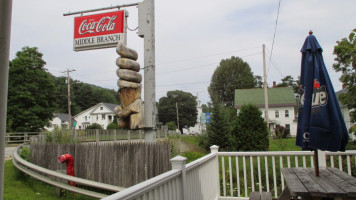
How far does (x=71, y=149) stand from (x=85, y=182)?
3.50 ft

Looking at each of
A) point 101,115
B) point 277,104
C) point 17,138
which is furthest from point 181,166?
point 101,115

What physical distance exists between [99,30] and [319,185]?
511 centimetres

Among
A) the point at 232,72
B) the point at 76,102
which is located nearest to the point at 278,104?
the point at 232,72

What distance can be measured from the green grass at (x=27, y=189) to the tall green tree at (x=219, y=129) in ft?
Result: 26.5

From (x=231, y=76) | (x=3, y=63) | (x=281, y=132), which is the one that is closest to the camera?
(x=3, y=63)

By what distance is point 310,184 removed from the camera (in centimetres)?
288

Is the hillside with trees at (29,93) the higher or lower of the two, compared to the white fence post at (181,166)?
higher

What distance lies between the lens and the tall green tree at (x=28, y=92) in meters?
28.0

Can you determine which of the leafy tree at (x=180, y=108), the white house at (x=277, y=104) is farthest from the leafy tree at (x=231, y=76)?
the leafy tree at (x=180, y=108)

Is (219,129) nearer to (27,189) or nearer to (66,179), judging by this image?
(66,179)

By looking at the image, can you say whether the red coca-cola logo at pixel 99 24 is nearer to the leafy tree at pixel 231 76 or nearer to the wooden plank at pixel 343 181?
the wooden plank at pixel 343 181

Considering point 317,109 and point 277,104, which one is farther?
point 277,104

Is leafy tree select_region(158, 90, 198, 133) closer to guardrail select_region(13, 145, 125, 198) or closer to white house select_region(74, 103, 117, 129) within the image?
white house select_region(74, 103, 117, 129)

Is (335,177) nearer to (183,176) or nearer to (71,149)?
(183,176)
